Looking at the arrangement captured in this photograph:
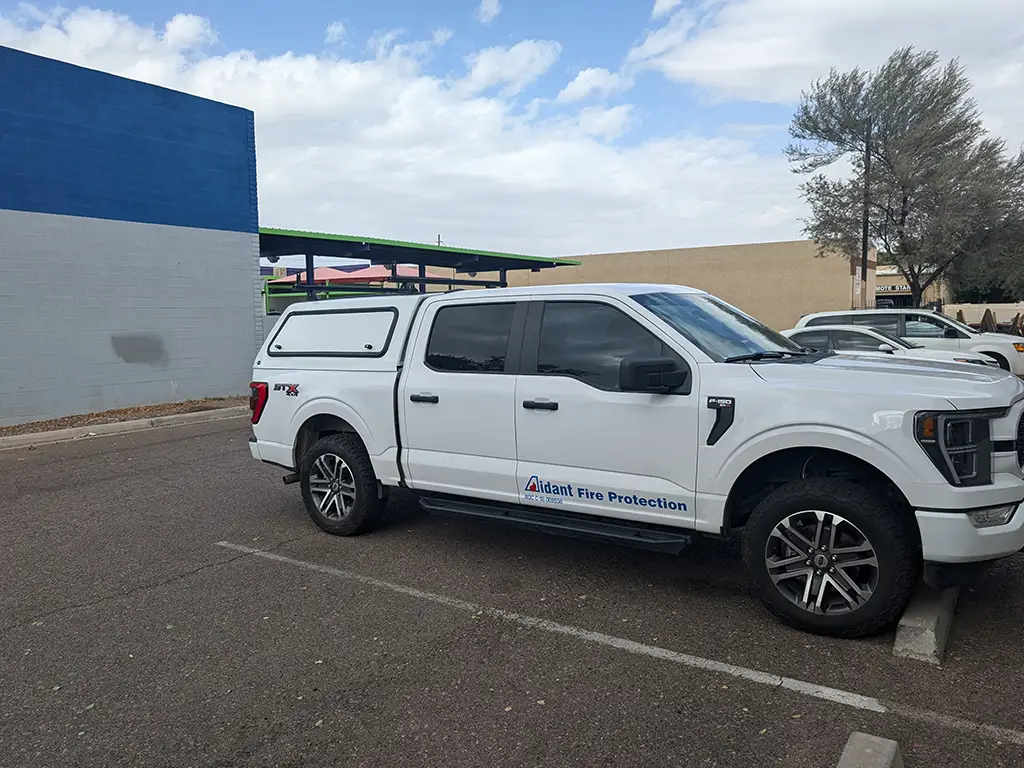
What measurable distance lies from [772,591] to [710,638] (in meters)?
0.42

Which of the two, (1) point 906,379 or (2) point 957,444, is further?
(1) point 906,379

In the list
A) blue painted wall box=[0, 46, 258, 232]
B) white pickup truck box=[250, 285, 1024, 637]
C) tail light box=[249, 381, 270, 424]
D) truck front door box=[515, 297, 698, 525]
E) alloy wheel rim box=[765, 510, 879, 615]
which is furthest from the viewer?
blue painted wall box=[0, 46, 258, 232]

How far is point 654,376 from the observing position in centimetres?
435

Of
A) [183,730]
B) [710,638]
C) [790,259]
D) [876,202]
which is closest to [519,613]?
[710,638]

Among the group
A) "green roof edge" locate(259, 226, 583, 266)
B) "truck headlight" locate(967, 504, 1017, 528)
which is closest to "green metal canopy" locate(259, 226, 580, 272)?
"green roof edge" locate(259, 226, 583, 266)

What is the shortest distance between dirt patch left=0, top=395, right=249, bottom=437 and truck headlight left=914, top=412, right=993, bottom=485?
1218 cm

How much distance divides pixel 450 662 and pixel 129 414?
11418mm

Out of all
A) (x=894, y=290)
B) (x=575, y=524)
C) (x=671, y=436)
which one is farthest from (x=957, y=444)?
(x=894, y=290)

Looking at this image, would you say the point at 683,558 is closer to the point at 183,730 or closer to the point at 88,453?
the point at 183,730

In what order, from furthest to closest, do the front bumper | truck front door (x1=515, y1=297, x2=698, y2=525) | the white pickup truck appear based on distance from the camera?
truck front door (x1=515, y1=297, x2=698, y2=525) → the white pickup truck → the front bumper

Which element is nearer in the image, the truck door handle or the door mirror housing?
the door mirror housing

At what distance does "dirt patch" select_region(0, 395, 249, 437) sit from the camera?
12.2m

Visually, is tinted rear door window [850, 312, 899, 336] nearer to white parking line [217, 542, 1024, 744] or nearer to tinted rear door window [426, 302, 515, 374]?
tinted rear door window [426, 302, 515, 374]

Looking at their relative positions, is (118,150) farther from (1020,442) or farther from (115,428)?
(1020,442)
